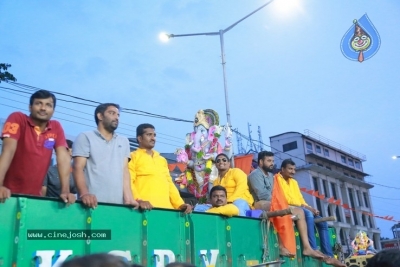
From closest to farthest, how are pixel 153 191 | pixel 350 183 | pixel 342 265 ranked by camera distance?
1. pixel 153 191
2. pixel 342 265
3. pixel 350 183

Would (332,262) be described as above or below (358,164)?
below

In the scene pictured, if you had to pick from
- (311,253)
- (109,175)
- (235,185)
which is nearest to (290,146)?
(235,185)

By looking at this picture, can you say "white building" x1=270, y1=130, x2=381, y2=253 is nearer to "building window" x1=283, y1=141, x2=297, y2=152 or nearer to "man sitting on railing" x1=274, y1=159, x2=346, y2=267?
"building window" x1=283, y1=141, x2=297, y2=152

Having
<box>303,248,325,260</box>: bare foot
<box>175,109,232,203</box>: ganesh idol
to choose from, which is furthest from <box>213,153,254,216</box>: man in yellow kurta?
<box>175,109,232,203</box>: ganesh idol

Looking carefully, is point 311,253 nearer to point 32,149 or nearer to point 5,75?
Result: point 32,149

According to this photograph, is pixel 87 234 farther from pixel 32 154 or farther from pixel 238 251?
pixel 238 251

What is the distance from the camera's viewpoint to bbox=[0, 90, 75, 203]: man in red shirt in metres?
3.18

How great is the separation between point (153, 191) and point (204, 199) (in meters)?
3.31

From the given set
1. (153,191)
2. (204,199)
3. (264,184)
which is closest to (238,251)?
(153,191)

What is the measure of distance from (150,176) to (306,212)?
7.48 ft

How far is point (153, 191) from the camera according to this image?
14.3 ft

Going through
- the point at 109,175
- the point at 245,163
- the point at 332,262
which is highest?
the point at 245,163

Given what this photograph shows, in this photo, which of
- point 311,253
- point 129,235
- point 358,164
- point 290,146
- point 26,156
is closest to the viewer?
point 26,156

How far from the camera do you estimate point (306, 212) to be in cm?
555
